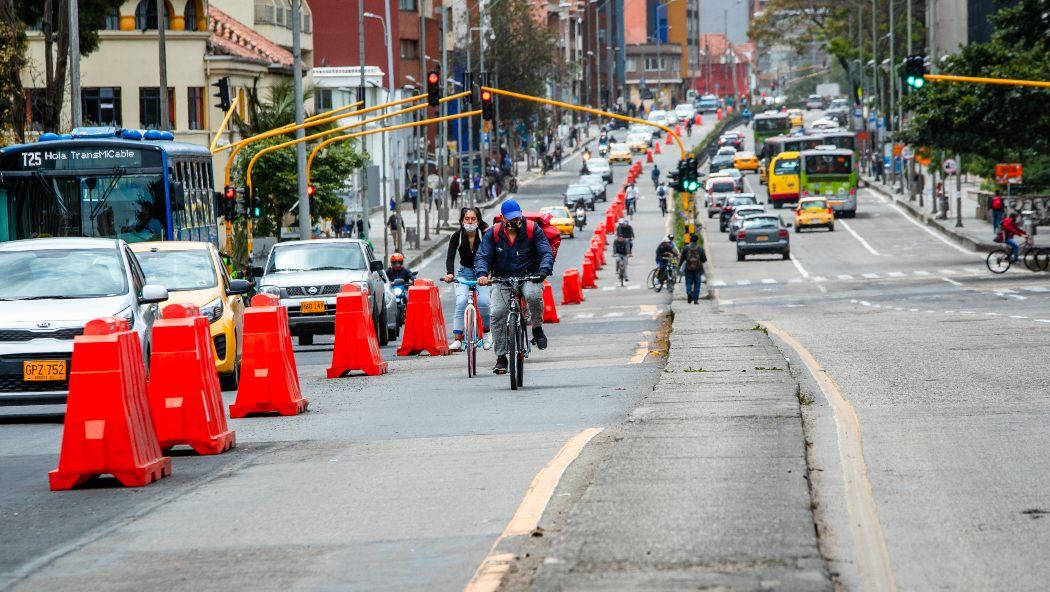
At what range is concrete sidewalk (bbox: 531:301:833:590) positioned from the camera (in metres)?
6.92

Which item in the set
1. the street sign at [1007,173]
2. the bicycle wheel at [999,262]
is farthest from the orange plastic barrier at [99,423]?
the street sign at [1007,173]

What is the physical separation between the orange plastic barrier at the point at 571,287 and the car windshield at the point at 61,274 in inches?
1055

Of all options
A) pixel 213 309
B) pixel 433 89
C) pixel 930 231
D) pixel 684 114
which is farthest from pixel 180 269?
pixel 684 114

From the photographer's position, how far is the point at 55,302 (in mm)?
16078

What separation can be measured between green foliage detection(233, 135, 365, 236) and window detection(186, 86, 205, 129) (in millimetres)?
3506

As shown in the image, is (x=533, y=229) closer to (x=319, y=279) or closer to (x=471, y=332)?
(x=471, y=332)

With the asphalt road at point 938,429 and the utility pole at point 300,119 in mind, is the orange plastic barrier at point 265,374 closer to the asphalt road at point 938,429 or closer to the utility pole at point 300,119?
the asphalt road at point 938,429

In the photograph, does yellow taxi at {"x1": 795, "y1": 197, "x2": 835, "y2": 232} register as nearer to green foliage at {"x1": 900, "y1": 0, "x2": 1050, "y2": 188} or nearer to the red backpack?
green foliage at {"x1": 900, "y1": 0, "x2": 1050, "y2": 188}

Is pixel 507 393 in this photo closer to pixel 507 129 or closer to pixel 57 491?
pixel 57 491

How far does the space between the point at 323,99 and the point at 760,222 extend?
39526mm

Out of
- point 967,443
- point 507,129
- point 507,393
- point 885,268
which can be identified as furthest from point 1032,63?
point 507,129

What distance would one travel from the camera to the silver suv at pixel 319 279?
89.6 feet

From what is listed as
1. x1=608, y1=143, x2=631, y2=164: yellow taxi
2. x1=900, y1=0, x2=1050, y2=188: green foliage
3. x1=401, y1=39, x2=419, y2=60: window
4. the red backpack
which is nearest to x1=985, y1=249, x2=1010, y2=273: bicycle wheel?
x1=900, y1=0, x2=1050, y2=188: green foliage

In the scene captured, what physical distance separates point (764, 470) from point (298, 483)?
2845mm
